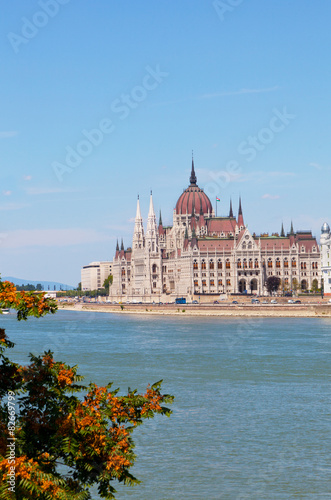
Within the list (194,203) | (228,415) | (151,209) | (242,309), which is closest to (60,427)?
(228,415)

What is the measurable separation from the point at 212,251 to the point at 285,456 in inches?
5480

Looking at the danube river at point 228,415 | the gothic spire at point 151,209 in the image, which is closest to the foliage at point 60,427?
the danube river at point 228,415

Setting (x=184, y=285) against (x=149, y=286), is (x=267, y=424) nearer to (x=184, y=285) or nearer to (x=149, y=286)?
(x=184, y=285)

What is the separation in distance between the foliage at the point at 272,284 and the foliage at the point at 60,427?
143554 millimetres

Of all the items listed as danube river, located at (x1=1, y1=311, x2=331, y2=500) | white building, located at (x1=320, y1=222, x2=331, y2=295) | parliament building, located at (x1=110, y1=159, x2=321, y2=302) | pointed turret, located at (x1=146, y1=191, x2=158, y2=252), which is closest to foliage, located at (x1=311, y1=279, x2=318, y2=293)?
parliament building, located at (x1=110, y1=159, x2=321, y2=302)

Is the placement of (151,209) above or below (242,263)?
above

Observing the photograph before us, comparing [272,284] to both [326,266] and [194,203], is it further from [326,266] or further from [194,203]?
[194,203]

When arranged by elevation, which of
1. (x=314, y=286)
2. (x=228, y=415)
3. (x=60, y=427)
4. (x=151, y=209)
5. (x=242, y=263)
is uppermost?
(x=151, y=209)

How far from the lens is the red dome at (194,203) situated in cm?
19350

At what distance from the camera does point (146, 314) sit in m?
137

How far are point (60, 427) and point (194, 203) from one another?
180862mm

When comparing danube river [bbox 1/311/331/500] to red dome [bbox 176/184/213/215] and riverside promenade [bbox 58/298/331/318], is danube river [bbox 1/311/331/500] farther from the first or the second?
red dome [bbox 176/184/213/215]

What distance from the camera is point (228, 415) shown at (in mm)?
31141

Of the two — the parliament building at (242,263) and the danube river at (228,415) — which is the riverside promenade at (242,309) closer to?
the parliament building at (242,263)
